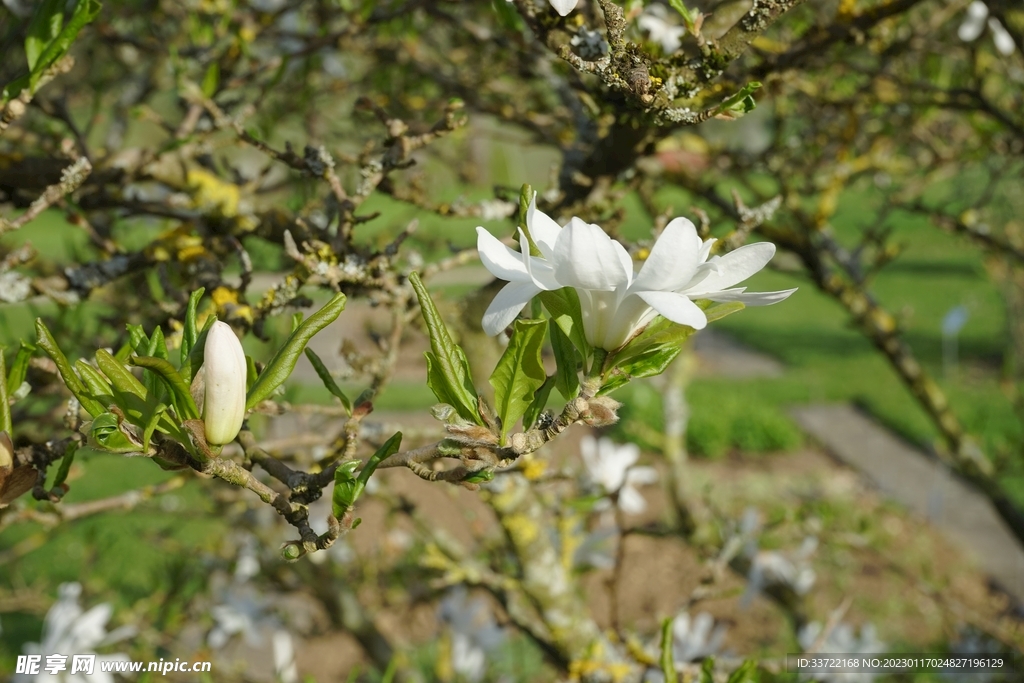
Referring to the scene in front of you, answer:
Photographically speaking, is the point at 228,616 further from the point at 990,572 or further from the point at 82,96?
the point at 990,572

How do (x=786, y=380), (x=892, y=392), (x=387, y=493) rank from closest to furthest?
(x=387, y=493)
(x=892, y=392)
(x=786, y=380)

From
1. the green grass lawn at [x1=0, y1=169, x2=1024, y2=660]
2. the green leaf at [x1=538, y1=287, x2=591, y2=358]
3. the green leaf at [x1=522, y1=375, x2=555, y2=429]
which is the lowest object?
the green grass lawn at [x1=0, y1=169, x2=1024, y2=660]

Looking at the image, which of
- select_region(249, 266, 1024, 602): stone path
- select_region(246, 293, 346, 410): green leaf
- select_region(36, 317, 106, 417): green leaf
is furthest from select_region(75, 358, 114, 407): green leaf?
select_region(249, 266, 1024, 602): stone path

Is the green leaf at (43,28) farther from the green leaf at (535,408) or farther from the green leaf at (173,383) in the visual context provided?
the green leaf at (535,408)

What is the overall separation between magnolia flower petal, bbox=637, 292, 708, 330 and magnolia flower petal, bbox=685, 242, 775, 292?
0.04m

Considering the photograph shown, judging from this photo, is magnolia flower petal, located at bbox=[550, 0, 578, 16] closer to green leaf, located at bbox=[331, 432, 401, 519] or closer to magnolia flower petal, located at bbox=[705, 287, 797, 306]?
magnolia flower petal, located at bbox=[705, 287, 797, 306]

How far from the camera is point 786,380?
844 centimetres

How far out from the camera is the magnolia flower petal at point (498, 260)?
0.66 meters

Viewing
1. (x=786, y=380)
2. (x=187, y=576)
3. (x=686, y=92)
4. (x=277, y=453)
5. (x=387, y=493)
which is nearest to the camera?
(x=686, y=92)

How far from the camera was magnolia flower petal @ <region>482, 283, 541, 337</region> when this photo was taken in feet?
2.13

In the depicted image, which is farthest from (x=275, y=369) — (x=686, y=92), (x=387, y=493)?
(x=387, y=493)

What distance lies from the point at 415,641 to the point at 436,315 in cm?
396

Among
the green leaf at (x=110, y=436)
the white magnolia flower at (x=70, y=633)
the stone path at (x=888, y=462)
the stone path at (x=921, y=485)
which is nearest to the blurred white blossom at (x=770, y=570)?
the stone path at (x=888, y=462)

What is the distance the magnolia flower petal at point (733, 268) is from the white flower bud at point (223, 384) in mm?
383
